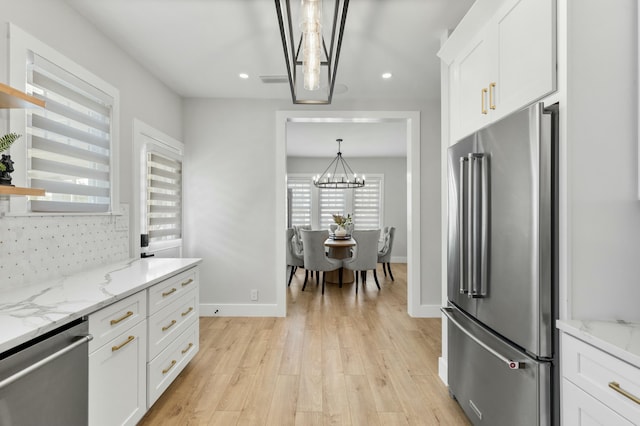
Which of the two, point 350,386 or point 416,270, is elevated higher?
point 416,270

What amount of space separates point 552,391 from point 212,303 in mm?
3329

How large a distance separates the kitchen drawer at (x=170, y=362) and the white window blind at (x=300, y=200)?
562cm

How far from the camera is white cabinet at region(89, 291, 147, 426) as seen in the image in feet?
4.50

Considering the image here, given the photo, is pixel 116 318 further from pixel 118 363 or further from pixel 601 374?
pixel 601 374

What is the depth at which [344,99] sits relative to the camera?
3.63 m

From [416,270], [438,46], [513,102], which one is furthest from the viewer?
[416,270]

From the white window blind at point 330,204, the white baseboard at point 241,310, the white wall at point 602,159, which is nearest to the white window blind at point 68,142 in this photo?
the white baseboard at point 241,310

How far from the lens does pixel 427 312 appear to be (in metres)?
3.62

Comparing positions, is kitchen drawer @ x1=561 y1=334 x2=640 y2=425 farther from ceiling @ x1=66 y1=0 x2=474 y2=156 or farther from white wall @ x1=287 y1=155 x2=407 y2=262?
white wall @ x1=287 y1=155 x2=407 y2=262

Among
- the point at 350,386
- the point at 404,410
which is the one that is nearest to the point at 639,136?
the point at 404,410

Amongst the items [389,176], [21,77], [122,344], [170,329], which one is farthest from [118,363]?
[389,176]

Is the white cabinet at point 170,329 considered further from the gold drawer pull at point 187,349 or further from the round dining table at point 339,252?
the round dining table at point 339,252

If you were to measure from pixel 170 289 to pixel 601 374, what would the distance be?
2178mm

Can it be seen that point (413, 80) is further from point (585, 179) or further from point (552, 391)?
point (552, 391)
